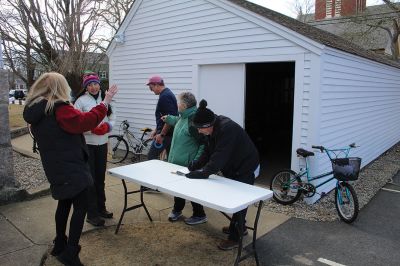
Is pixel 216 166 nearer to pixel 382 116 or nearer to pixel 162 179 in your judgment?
pixel 162 179

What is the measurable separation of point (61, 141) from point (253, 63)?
4849 mm

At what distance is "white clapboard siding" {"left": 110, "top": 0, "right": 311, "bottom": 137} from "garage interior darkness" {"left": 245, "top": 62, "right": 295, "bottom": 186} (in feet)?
12.3

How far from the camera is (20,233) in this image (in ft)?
14.3

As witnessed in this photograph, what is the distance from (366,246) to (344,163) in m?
1.24

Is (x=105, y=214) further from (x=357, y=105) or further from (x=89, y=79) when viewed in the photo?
(x=357, y=105)

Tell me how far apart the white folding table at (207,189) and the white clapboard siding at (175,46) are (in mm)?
2795

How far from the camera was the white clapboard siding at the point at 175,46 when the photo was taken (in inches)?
272

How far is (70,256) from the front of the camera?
3395 mm

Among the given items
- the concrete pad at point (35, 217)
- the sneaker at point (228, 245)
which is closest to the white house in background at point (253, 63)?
the sneaker at point (228, 245)

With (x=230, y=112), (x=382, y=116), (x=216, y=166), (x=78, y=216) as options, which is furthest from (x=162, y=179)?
(x=382, y=116)

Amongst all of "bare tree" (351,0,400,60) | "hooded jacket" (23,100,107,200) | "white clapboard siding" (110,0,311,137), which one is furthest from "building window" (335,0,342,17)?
"hooded jacket" (23,100,107,200)

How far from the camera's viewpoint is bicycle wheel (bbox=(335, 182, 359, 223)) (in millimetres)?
5242

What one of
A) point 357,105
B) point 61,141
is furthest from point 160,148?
point 357,105

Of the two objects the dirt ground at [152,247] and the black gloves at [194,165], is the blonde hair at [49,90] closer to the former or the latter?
the black gloves at [194,165]
